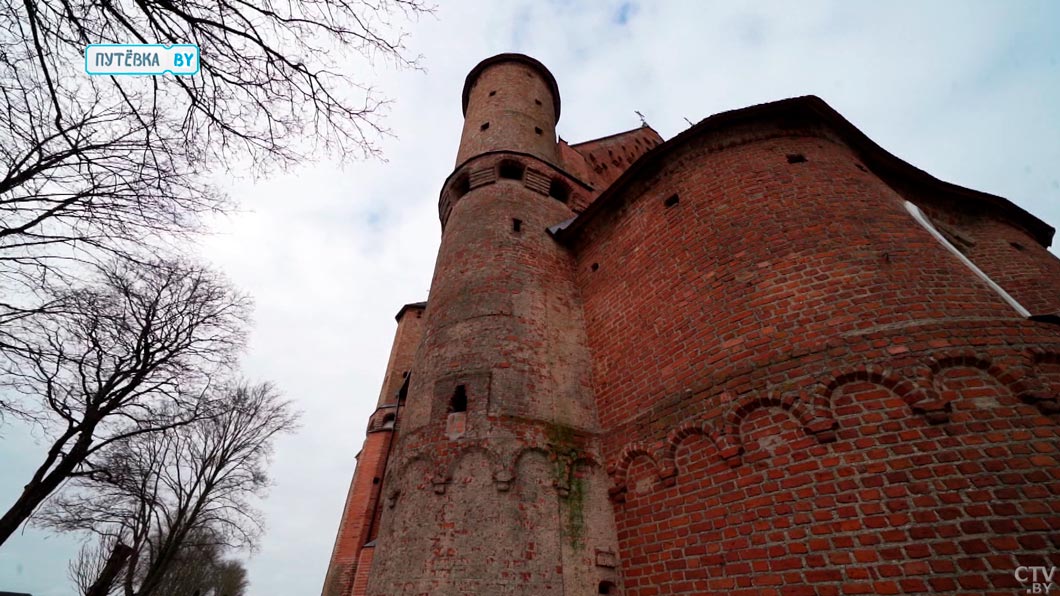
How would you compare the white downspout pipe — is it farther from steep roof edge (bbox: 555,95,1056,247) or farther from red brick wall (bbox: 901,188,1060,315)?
red brick wall (bbox: 901,188,1060,315)

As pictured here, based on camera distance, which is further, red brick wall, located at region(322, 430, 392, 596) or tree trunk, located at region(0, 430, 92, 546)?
red brick wall, located at region(322, 430, 392, 596)

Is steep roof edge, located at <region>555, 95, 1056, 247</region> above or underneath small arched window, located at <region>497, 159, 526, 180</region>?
underneath

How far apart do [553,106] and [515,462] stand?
45.9 ft

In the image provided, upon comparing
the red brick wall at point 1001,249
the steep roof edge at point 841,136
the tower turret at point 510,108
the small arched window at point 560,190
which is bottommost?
the red brick wall at point 1001,249

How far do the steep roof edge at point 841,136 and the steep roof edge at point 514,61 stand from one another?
839 centimetres

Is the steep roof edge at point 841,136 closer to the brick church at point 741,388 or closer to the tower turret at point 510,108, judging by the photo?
the brick church at point 741,388

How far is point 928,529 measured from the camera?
145 inches

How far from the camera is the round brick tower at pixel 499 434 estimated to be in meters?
5.69

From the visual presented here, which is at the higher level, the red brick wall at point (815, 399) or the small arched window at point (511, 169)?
the small arched window at point (511, 169)

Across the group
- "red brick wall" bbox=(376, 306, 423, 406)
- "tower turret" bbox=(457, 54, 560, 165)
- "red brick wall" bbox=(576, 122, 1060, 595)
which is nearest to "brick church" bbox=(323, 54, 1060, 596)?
"red brick wall" bbox=(576, 122, 1060, 595)

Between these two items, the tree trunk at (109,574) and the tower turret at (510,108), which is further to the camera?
the tower turret at (510,108)

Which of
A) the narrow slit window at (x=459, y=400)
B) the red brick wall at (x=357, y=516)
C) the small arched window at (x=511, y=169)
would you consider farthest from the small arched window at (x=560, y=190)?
the red brick wall at (x=357, y=516)

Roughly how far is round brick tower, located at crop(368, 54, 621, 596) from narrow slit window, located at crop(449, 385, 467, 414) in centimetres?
2

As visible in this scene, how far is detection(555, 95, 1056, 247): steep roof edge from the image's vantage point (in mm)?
7762
